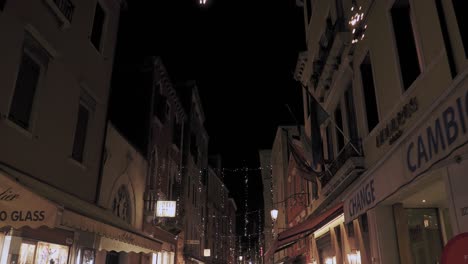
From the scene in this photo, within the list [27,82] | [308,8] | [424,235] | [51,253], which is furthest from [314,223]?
[308,8]

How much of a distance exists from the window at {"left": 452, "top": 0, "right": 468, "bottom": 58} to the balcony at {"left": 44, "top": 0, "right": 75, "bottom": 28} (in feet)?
27.7

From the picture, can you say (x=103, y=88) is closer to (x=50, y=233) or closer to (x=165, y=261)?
(x=50, y=233)

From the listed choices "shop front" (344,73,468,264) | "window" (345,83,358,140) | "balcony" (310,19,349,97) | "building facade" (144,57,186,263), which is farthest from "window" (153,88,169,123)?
"shop front" (344,73,468,264)

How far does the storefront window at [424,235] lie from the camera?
8.27 m

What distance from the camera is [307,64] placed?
1794 cm

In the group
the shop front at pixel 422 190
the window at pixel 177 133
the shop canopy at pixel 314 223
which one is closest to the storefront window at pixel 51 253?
the shop canopy at pixel 314 223

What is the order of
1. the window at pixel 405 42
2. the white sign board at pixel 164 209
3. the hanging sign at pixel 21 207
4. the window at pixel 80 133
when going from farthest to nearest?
1. the white sign board at pixel 164 209
2. the window at pixel 80 133
3. the window at pixel 405 42
4. the hanging sign at pixel 21 207

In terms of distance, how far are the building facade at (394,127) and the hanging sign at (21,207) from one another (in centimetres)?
651

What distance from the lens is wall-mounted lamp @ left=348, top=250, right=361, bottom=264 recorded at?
403 inches

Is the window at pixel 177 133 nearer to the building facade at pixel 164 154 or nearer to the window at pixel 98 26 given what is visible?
the building facade at pixel 164 154

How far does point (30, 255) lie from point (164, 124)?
13758mm

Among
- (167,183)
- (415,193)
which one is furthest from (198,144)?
(415,193)

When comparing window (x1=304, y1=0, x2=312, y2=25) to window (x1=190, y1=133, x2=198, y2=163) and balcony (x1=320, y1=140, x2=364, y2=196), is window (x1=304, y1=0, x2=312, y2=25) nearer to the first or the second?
balcony (x1=320, y1=140, x2=364, y2=196)

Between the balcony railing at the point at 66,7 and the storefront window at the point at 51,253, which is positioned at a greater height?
the balcony railing at the point at 66,7
